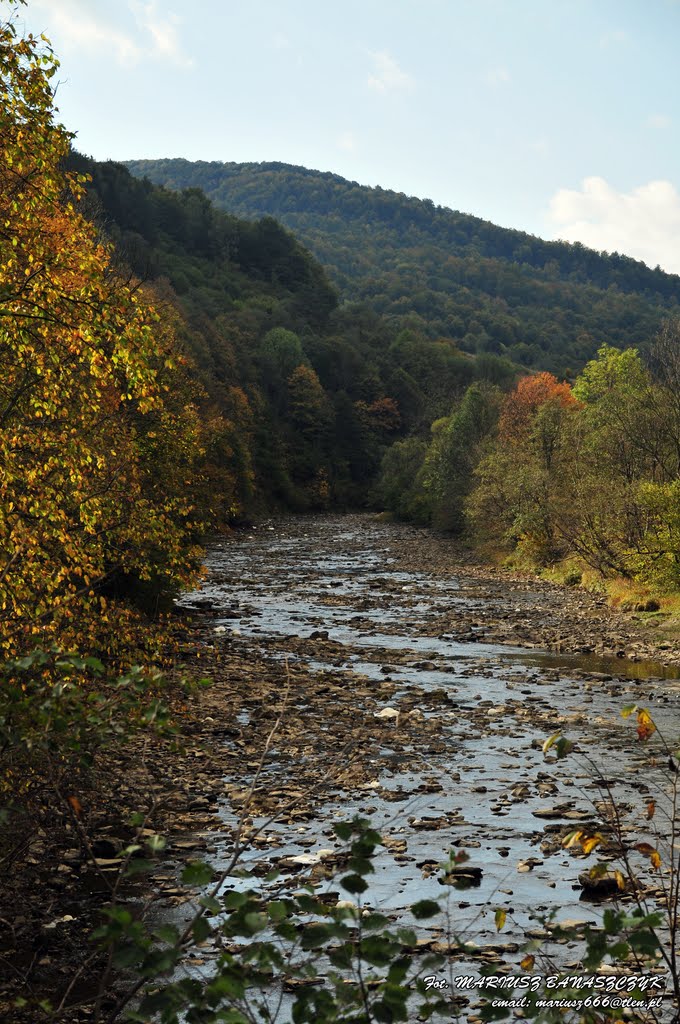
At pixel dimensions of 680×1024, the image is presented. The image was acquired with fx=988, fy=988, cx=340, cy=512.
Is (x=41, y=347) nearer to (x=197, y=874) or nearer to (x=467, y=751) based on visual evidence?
(x=197, y=874)

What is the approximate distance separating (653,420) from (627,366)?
4052 cm

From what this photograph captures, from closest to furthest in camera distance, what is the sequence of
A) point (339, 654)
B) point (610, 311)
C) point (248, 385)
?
point (339, 654)
point (248, 385)
point (610, 311)

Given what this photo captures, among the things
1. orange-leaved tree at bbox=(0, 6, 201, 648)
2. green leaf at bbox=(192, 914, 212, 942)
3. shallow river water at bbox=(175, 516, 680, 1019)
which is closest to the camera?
green leaf at bbox=(192, 914, 212, 942)

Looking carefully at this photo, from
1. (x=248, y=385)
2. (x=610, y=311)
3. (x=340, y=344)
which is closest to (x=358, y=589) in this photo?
(x=248, y=385)

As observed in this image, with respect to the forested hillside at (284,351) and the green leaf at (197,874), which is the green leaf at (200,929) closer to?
the green leaf at (197,874)

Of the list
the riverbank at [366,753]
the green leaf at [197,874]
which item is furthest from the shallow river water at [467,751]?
the green leaf at [197,874]

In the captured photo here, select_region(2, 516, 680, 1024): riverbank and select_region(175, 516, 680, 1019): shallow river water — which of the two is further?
select_region(175, 516, 680, 1019): shallow river water

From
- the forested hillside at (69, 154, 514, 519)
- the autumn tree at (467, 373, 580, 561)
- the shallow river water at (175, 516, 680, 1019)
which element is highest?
the forested hillside at (69, 154, 514, 519)

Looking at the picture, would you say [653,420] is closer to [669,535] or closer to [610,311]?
[669,535]

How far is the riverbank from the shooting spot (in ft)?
33.2

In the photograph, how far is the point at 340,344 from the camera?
139 m

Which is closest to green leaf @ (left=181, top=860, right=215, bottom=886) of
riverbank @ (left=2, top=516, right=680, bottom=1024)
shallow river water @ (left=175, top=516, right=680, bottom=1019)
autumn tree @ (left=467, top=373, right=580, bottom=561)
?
riverbank @ (left=2, top=516, right=680, bottom=1024)

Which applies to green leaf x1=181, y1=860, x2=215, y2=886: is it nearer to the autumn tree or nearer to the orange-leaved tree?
the orange-leaved tree

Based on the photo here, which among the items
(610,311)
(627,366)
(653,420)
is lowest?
(653,420)
